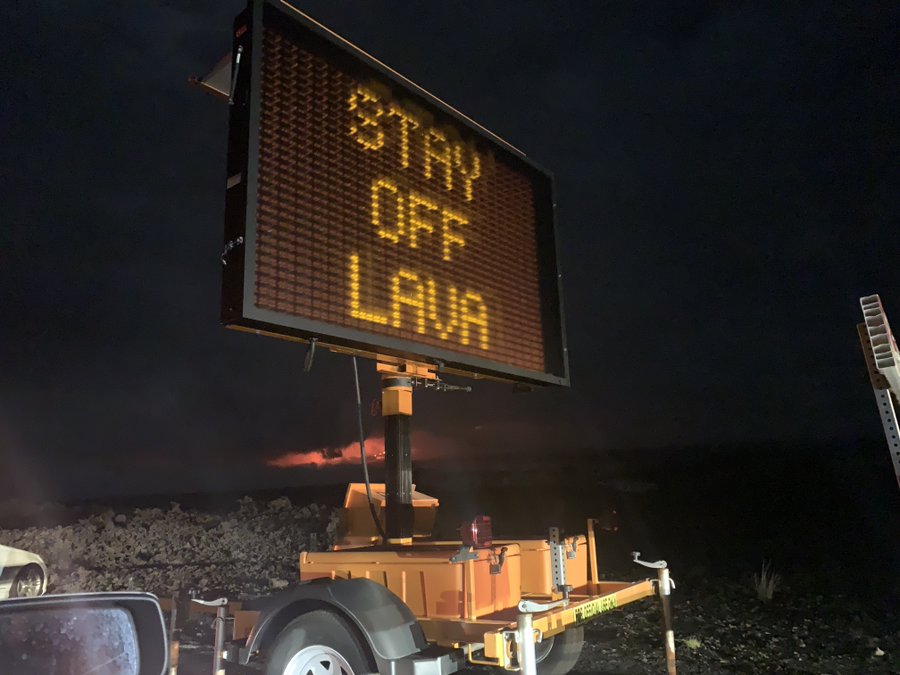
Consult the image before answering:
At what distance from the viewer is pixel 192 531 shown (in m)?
22.9

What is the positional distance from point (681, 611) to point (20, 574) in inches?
380

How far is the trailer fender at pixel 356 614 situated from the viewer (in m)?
4.07

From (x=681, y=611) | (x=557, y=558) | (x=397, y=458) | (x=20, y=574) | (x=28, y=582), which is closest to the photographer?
(x=557, y=558)

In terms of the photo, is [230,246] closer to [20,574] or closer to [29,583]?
[20,574]

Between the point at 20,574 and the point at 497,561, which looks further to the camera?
the point at 20,574

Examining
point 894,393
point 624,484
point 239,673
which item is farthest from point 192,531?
point 624,484

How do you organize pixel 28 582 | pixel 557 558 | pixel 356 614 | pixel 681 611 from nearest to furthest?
pixel 356 614
pixel 557 558
pixel 681 611
pixel 28 582

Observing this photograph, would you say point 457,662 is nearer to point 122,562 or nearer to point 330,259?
point 330,259

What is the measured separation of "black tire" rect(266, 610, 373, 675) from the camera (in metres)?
4.16

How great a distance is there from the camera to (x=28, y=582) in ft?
33.4

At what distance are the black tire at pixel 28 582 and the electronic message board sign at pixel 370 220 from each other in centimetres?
814

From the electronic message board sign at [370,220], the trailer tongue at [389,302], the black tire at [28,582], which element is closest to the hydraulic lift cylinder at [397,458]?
the trailer tongue at [389,302]

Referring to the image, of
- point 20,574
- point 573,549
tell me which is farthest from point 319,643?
point 20,574

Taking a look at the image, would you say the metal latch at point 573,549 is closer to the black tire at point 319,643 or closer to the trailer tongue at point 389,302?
the trailer tongue at point 389,302
